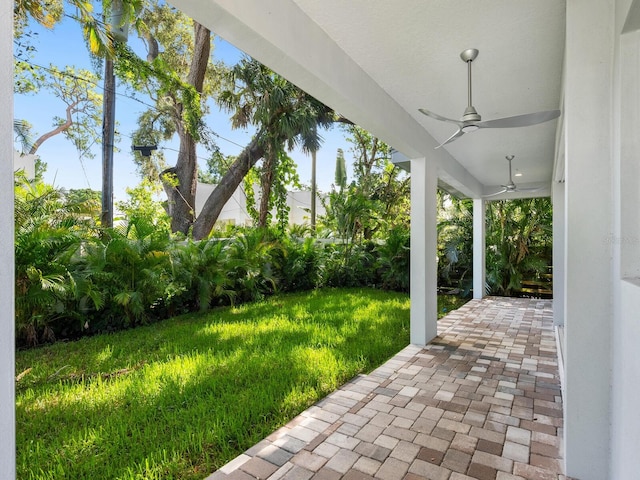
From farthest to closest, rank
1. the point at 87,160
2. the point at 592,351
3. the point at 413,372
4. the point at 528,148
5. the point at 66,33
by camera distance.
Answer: the point at 87,160 < the point at 66,33 < the point at 528,148 < the point at 413,372 < the point at 592,351

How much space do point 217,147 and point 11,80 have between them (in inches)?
383

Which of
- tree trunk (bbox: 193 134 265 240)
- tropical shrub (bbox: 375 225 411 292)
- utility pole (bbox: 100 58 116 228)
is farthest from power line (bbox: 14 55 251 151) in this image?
tropical shrub (bbox: 375 225 411 292)

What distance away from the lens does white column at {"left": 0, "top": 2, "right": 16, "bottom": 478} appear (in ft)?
3.17

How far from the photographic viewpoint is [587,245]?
2094 millimetres

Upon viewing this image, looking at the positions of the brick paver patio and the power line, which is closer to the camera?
the brick paver patio

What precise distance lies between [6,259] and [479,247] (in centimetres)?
911

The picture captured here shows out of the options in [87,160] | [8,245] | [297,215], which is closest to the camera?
[8,245]

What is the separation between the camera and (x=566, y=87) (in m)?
2.18

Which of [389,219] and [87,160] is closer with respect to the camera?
[87,160]

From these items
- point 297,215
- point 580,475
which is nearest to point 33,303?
point 580,475

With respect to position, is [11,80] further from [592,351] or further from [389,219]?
[389,219]

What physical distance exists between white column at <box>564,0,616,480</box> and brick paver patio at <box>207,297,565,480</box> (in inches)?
14.9

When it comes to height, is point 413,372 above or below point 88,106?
below

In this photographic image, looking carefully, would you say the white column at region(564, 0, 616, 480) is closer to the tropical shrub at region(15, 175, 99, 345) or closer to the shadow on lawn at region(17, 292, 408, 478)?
the shadow on lawn at region(17, 292, 408, 478)
